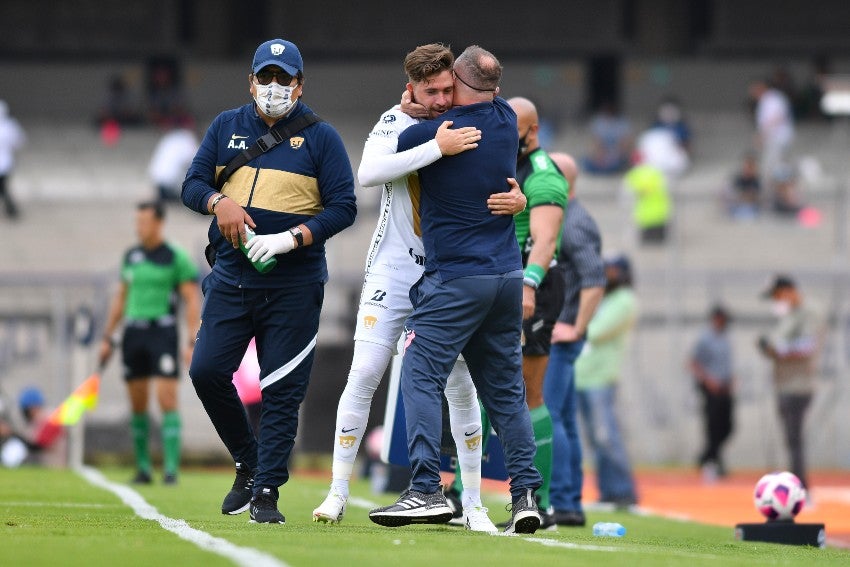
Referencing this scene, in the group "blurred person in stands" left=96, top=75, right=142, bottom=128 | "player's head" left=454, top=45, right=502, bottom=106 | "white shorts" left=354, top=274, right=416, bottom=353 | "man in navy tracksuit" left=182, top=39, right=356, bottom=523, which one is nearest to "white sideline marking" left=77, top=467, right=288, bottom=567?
"man in navy tracksuit" left=182, top=39, right=356, bottom=523

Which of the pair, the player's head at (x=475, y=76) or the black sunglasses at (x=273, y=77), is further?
the black sunglasses at (x=273, y=77)

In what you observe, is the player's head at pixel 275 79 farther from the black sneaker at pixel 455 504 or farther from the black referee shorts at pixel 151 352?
the black referee shorts at pixel 151 352

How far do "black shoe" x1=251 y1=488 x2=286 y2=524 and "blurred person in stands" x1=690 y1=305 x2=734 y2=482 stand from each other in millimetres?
12411

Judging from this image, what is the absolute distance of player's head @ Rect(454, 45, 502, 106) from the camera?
294 inches

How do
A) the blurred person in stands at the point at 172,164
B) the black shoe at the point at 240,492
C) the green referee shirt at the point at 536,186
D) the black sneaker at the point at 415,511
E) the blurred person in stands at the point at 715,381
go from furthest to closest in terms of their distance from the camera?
the blurred person in stands at the point at 172,164 → the blurred person in stands at the point at 715,381 → the green referee shirt at the point at 536,186 → the black shoe at the point at 240,492 → the black sneaker at the point at 415,511

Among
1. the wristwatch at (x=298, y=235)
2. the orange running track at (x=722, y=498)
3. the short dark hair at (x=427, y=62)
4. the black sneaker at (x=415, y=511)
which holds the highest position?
the short dark hair at (x=427, y=62)

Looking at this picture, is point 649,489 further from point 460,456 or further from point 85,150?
point 85,150

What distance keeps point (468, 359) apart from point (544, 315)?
5.05 ft

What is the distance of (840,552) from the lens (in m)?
8.68

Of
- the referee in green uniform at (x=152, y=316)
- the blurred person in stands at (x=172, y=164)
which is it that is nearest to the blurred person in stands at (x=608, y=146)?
the blurred person in stands at (x=172, y=164)

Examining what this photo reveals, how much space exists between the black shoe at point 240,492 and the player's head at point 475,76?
2163 mm

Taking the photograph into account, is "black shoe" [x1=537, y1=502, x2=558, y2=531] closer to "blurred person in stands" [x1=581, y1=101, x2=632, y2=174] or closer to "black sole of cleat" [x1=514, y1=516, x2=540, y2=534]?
"black sole of cleat" [x1=514, y1=516, x2=540, y2=534]

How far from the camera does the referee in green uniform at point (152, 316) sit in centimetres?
1335

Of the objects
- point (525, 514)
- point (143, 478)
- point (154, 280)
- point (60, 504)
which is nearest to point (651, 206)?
point (154, 280)
